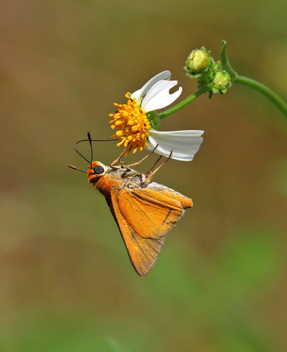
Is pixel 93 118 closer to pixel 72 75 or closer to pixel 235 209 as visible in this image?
pixel 72 75

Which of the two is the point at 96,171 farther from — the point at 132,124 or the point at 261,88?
the point at 261,88

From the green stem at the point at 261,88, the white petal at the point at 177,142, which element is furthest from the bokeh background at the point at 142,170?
the white petal at the point at 177,142

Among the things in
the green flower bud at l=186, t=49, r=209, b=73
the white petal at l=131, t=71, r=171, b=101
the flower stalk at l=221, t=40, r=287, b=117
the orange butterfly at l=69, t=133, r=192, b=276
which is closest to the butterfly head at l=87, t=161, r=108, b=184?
the orange butterfly at l=69, t=133, r=192, b=276

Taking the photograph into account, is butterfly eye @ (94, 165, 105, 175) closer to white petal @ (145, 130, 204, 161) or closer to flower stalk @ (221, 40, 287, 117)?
white petal @ (145, 130, 204, 161)

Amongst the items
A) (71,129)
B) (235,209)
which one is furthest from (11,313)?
(235,209)

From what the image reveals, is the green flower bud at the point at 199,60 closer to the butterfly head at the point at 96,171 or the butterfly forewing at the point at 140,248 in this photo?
the butterfly head at the point at 96,171
